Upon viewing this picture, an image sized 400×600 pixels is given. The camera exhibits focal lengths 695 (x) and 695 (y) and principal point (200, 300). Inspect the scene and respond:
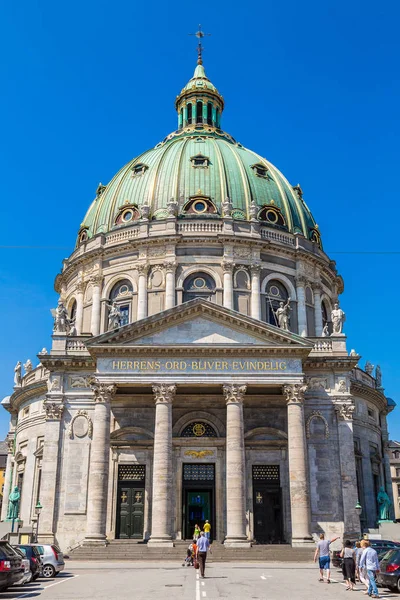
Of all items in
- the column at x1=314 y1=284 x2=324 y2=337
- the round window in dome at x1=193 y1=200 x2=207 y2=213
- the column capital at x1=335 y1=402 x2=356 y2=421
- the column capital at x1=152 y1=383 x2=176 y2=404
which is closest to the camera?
the column capital at x1=152 y1=383 x2=176 y2=404

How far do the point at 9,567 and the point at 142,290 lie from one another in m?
32.6

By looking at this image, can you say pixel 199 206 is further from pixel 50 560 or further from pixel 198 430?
pixel 50 560

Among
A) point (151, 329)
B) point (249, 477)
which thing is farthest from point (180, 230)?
point (249, 477)

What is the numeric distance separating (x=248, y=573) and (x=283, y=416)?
55.5 ft

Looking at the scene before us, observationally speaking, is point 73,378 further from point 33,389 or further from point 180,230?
point 180,230

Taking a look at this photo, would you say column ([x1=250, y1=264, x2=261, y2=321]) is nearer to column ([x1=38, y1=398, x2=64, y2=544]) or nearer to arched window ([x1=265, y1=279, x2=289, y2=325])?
arched window ([x1=265, y1=279, x2=289, y2=325])

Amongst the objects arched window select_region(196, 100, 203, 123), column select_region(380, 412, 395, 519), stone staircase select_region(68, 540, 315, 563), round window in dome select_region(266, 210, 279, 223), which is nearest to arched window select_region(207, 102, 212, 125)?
arched window select_region(196, 100, 203, 123)

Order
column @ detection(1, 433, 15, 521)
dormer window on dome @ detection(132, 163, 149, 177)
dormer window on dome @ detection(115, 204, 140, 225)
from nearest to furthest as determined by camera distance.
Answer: column @ detection(1, 433, 15, 521)
dormer window on dome @ detection(115, 204, 140, 225)
dormer window on dome @ detection(132, 163, 149, 177)

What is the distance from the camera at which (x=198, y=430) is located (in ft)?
140

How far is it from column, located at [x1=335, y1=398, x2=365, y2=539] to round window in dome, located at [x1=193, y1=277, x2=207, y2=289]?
556 inches

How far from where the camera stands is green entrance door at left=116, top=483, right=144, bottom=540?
40750 mm

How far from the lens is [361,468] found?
1927 inches

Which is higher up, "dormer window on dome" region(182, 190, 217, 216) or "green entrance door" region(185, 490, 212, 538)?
"dormer window on dome" region(182, 190, 217, 216)

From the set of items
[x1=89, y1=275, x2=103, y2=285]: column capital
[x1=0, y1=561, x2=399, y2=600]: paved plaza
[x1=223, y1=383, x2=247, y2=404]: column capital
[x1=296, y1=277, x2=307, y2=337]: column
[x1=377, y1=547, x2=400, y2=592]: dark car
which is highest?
[x1=89, y1=275, x2=103, y2=285]: column capital
